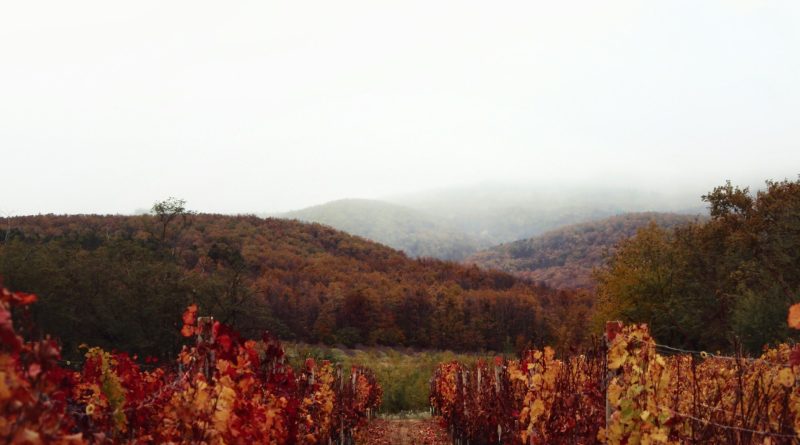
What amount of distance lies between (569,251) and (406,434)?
126168mm

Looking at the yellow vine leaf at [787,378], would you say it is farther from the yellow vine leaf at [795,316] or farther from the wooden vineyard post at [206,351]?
the wooden vineyard post at [206,351]

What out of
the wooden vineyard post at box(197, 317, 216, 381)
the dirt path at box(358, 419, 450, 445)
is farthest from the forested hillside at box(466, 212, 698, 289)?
the wooden vineyard post at box(197, 317, 216, 381)

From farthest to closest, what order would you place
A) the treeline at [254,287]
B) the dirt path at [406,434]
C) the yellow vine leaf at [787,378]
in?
the treeline at [254,287] < the dirt path at [406,434] < the yellow vine leaf at [787,378]

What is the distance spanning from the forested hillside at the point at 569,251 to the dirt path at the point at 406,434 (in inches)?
3781

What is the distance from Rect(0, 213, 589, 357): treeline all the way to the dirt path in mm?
5770

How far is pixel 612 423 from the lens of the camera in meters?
4.97

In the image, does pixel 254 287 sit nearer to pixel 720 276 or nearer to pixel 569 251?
pixel 720 276

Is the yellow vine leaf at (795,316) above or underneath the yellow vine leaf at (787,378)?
above

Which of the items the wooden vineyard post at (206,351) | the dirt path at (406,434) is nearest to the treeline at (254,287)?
the dirt path at (406,434)

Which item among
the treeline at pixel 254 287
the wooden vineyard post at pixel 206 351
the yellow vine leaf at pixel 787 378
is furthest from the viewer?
the treeline at pixel 254 287

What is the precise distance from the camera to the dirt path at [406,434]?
16.5m

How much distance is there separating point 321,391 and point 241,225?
8924 centimetres

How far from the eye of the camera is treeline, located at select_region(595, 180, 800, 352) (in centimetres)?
2105

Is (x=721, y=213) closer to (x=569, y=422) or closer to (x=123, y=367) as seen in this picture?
(x=569, y=422)
